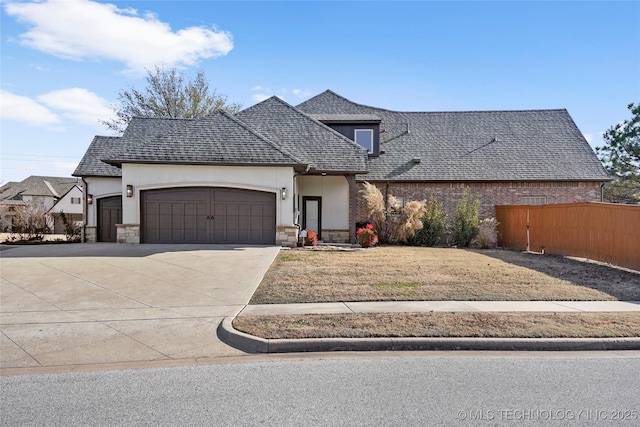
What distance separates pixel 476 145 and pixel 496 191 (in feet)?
11.3

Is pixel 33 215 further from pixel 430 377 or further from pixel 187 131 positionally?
pixel 430 377

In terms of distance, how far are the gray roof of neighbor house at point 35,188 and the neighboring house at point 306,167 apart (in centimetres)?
4429

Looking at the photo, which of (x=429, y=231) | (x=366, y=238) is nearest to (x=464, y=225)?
(x=429, y=231)

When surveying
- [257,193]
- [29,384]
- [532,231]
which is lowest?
[29,384]

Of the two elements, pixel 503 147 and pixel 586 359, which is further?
pixel 503 147

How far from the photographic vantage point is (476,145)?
2411 centimetres

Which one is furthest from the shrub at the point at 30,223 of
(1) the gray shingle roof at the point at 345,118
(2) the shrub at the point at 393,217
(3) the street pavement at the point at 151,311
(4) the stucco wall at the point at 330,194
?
(2) the shrub at the point at 393,217

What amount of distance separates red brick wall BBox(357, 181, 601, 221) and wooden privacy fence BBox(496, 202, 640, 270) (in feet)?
7.03

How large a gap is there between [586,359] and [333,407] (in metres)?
3.49

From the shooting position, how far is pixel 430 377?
4.74 meters

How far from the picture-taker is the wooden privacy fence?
12.0 metres

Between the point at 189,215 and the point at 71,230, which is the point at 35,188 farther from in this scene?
the point at 189,215

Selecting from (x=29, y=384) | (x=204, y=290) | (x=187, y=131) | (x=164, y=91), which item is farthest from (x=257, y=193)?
(x=164, y=91)

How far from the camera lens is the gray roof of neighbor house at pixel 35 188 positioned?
5828cm
